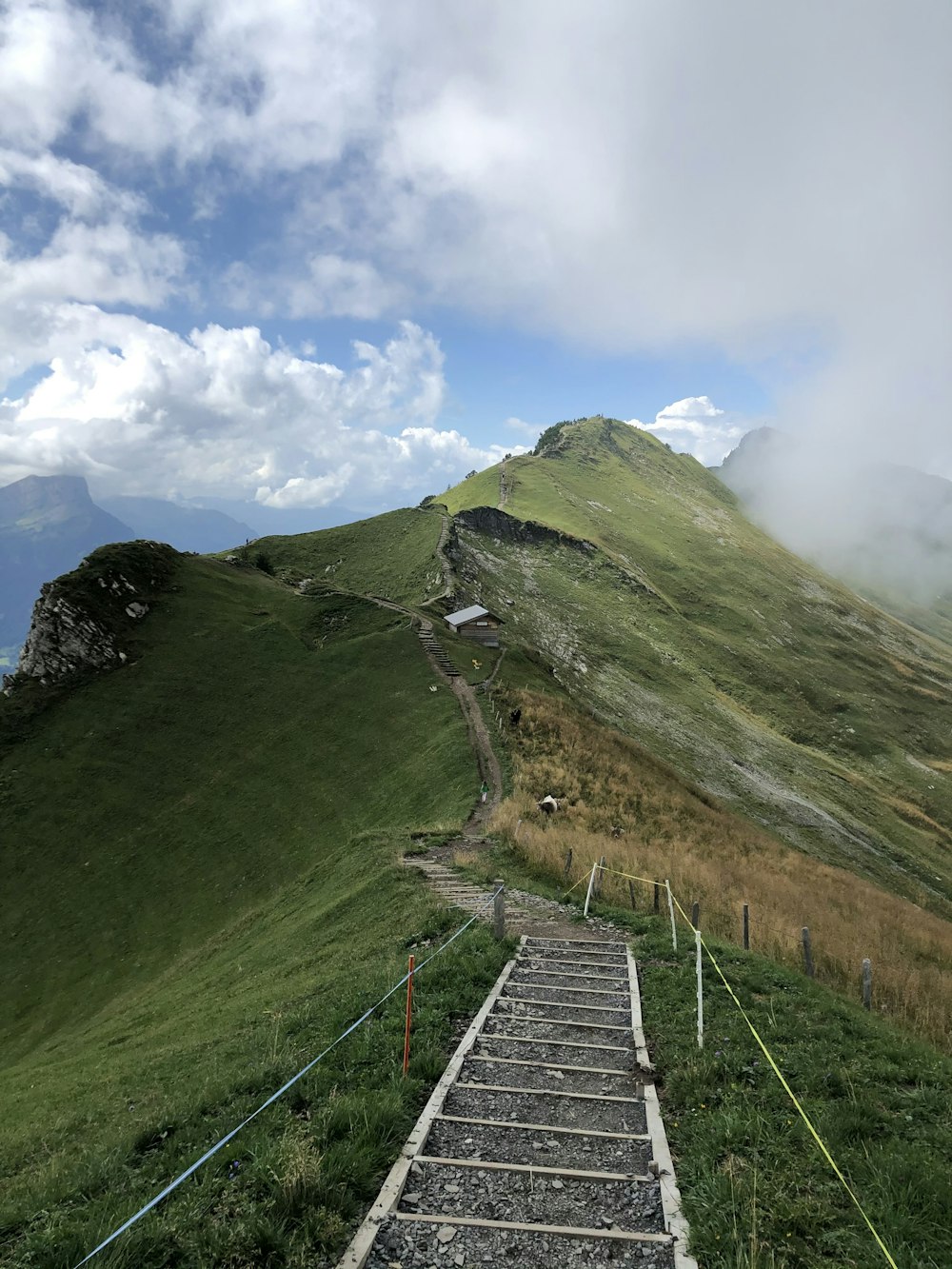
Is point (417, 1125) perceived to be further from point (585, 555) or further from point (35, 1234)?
point (585, 555)

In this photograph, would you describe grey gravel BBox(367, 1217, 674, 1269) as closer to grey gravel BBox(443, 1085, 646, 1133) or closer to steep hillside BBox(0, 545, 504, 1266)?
steep hillside BBox(0, 545, 504, 1266)

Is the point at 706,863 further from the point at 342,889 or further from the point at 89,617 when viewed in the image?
the point at 89,617

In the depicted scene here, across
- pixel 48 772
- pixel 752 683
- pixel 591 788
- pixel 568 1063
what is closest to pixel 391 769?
pixel 591 788

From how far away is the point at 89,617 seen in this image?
160ft

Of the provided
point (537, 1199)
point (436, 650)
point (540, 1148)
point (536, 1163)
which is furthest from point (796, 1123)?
point (436, 650)

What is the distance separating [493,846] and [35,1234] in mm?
20427

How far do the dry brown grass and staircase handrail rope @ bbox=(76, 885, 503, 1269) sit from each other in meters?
6.87

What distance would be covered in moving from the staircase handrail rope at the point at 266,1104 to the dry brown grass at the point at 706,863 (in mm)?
6874

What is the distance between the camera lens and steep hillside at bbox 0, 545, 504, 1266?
7.21 metres

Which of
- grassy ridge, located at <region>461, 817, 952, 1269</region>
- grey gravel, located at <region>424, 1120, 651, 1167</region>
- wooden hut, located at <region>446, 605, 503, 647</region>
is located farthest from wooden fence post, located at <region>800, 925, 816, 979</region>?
wooden hut, located at <region>446, 605, 503, 647</region>

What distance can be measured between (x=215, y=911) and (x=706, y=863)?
22.9m

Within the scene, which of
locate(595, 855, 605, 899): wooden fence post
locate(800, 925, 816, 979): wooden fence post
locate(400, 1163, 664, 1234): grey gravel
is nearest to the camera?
locate(400, 1163, 664, 1234): grey gravel

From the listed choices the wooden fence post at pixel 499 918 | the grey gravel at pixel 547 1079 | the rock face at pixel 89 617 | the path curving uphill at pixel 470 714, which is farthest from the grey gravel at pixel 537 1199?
the rock face at pixel 89 617

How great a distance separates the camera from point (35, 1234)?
626cm
